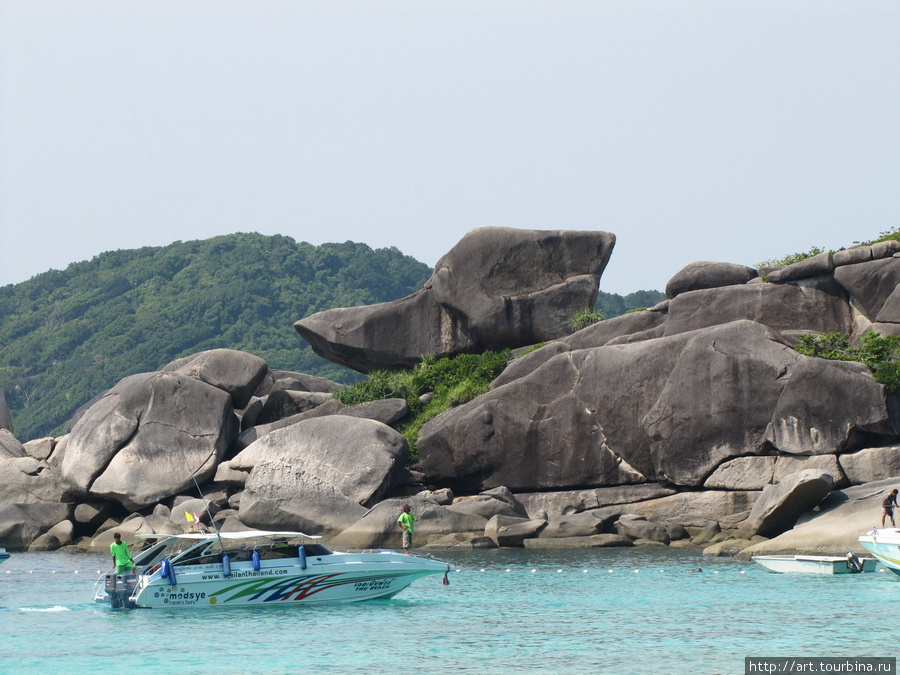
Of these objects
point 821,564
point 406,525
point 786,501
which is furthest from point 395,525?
point 821,564

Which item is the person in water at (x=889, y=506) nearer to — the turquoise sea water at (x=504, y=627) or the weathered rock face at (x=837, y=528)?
the weathered rock face at (x=837, y=528)

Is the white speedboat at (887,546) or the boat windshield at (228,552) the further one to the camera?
the white speedboat at (887,546)

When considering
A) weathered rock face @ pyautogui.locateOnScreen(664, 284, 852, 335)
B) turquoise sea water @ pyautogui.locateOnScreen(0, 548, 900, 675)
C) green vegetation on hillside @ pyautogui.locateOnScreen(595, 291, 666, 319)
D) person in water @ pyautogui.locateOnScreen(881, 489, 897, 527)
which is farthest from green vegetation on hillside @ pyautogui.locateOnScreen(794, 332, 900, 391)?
green vegetation on hillside @ pyautogui.locateOnScreen(595, 291, 666, 319)

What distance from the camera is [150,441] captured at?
47.2 m

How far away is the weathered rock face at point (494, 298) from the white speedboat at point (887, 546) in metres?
23.7

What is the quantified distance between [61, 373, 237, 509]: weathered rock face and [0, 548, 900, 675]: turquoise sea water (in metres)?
13.6

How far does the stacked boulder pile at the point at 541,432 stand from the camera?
3881 cm

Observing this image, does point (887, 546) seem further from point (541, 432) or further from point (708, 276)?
point (708, 276)

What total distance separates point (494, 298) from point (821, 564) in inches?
936

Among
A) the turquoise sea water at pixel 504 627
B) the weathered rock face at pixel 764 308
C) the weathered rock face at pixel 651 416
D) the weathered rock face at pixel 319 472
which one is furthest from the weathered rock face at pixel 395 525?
the weathered rock face at pixel 764 308

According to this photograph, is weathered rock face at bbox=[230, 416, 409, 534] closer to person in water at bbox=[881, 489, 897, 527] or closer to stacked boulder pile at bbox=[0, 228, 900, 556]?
stacked boulder pile at bbox=[0, 228, 900, 556]

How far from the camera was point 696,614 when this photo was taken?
24.3 metres

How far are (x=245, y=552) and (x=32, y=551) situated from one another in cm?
2274

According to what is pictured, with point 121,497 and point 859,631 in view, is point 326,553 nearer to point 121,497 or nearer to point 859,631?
point 859,631
